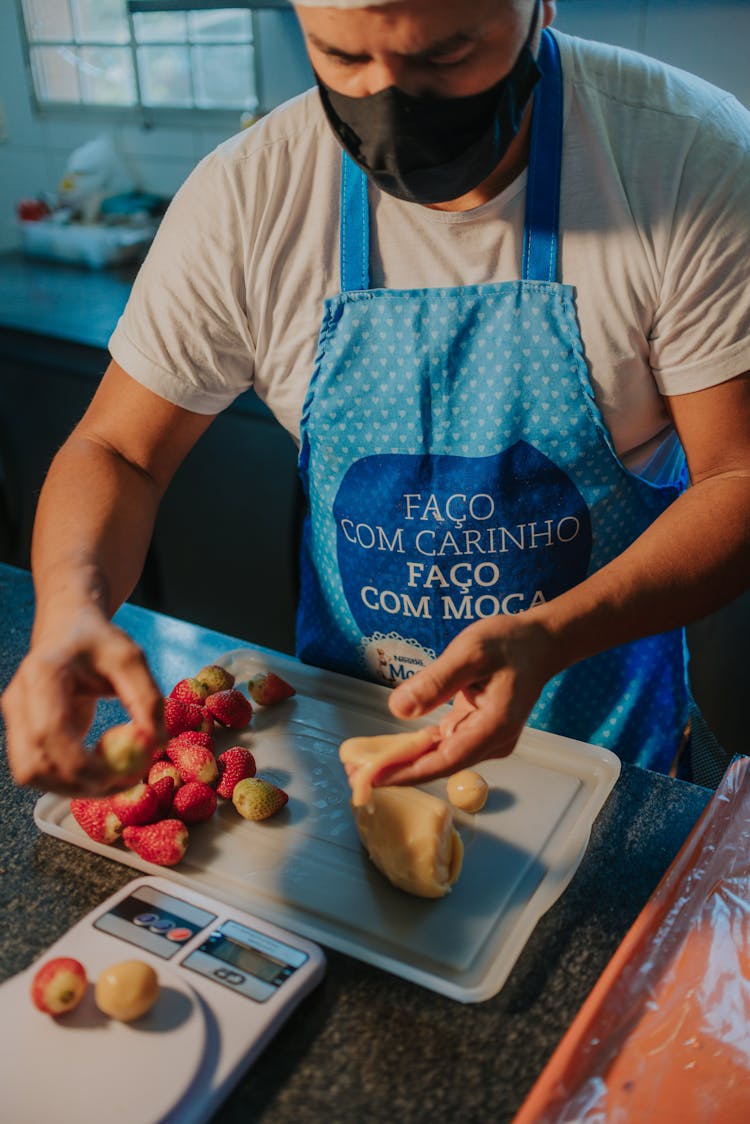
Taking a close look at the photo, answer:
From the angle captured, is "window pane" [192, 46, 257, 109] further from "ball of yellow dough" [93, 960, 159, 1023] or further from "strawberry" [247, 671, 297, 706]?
"ball of yellow dough" [93, 960, 159, 1023]

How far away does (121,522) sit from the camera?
1.10 meters

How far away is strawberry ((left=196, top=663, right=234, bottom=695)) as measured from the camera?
1.18 metres

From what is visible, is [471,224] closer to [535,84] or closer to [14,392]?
[535,84]

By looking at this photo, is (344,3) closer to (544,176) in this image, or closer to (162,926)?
(544,176)

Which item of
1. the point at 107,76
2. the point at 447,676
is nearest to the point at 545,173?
the point at 447,676

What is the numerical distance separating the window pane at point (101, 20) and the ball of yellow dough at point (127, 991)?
3.08m

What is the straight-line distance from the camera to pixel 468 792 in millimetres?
1009

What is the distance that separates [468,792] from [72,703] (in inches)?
15.9

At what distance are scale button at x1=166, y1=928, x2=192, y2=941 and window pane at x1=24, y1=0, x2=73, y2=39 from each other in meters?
3.22

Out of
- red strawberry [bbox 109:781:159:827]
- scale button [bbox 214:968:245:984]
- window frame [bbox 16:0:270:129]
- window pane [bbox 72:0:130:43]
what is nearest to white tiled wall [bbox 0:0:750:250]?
window frame [bbox 16:0:270:129]

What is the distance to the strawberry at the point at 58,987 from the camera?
77 centimetres

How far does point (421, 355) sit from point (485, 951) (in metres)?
0.61

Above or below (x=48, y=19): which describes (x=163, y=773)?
below

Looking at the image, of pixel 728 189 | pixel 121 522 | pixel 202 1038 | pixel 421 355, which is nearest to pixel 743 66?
pixel 728 189
